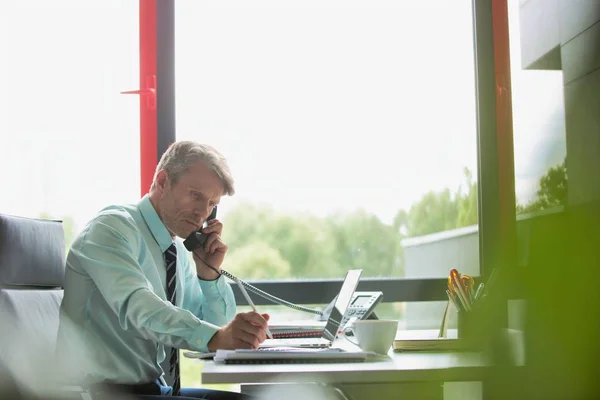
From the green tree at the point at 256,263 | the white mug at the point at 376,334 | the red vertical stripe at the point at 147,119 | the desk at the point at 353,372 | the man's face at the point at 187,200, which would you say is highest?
the red vertical stripe at the point at 147,119

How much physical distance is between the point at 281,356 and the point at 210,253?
0.82 m

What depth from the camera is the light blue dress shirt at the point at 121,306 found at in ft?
4.92

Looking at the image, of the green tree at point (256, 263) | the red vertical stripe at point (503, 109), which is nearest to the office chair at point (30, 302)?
the green tree at point (256, 263)

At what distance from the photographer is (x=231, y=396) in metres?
1.87

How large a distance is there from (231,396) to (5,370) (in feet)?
2.01

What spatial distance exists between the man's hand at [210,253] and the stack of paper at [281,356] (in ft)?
2.45

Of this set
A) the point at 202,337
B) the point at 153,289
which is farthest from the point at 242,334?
the point at 153,289

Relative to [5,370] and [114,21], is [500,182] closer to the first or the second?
[114,21]

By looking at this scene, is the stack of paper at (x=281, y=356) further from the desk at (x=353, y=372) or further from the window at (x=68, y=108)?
the window at (x=68, y=108)

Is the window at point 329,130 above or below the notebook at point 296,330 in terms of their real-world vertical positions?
above

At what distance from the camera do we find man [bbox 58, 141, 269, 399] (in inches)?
58.9

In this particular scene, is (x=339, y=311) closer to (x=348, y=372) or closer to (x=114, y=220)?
(x=348, y=372)

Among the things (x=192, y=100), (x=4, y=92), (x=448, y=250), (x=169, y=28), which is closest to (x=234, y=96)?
(x=192, y=100)

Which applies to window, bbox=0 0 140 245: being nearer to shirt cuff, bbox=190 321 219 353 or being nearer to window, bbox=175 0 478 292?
window, bbox=175 0 478 292
